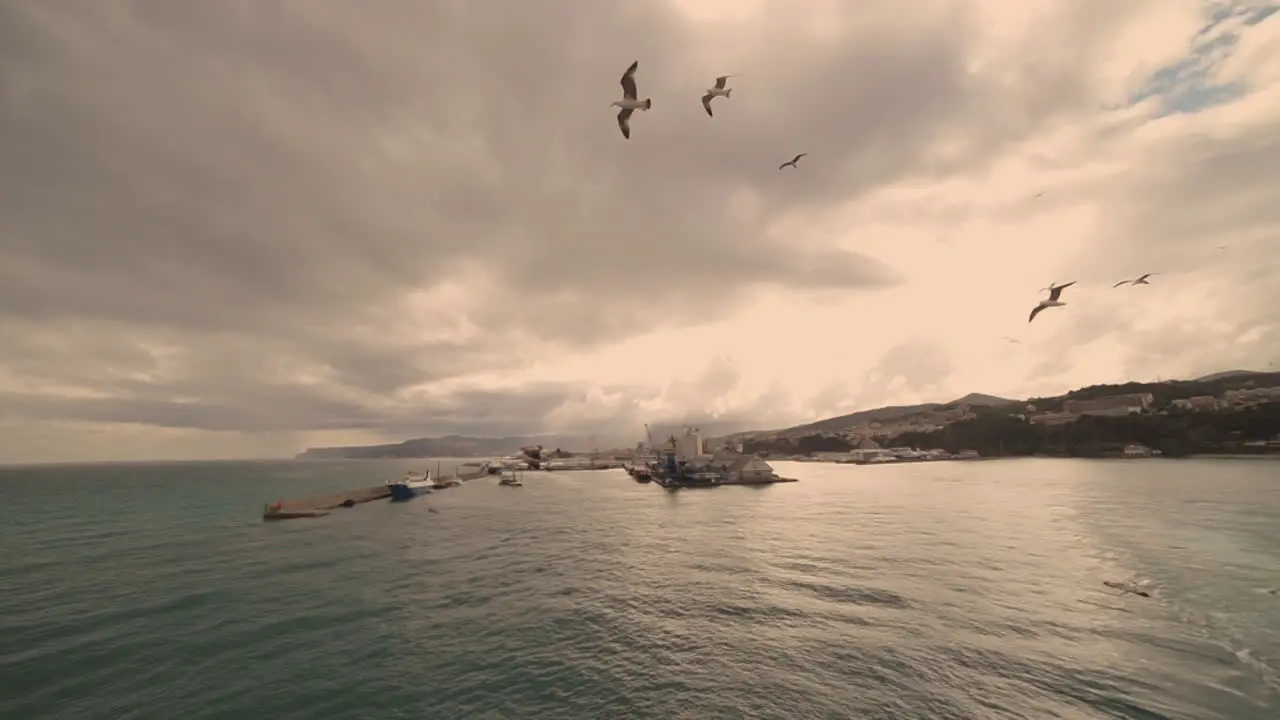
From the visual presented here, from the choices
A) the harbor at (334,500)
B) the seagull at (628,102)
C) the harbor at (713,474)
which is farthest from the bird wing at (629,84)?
the harbor at (713,474)

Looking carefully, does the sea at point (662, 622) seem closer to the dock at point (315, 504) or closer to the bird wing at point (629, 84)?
the dock at point (315, 504)

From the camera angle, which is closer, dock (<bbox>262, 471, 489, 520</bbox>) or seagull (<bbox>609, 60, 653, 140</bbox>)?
seagull (<bbox>609, 60, 653, 140</bbox>)

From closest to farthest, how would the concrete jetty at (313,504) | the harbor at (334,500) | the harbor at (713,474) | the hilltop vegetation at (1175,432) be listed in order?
the concrete jetty at (313,504) → the harbor at (334,500) → the harbor at (713,474) → the hilltop vegetation at (1175,432)

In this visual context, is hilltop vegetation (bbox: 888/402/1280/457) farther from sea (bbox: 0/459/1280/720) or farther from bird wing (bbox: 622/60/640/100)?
bird wing (bbox: 622/60/640/100)

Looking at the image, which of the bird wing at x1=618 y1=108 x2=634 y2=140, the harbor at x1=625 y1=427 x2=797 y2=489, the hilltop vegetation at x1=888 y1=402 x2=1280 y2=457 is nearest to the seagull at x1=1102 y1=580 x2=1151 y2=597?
→ the bird wing at x1=618 y1=108 x2=634 y2=140

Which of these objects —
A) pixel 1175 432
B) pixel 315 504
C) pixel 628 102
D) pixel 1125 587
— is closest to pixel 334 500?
pixel 315 504

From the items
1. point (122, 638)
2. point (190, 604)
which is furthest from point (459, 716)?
point (190, 604)

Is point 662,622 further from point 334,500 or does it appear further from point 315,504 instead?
point 334,500

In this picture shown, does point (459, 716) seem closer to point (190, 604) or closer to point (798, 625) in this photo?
Answer: point (798, 625)

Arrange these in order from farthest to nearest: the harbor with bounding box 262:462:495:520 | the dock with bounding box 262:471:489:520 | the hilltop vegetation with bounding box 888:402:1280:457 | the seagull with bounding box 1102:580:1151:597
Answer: the hilltop vegetation with bounding box 888:402:1280:457, the harbor with bounding box 262:462:495:520, the dock with bounding box 262:471:489:520, the seagull with bounding box 1102:580:1151:597
